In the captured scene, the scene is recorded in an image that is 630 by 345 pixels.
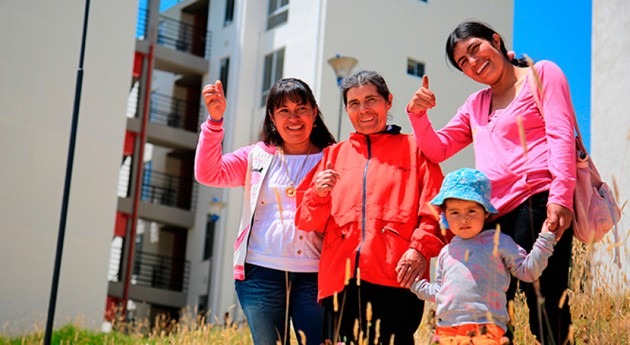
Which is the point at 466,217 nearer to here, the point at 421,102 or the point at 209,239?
the point at 421,102

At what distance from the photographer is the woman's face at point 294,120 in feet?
18.0

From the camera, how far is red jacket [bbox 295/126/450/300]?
4.77 metres

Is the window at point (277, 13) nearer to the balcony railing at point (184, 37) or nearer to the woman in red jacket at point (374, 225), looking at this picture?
the balcony railing at point (184, 37)

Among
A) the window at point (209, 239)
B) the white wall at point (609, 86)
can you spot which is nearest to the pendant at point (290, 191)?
the white wall at point (609, 86)

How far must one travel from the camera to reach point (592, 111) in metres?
12.4

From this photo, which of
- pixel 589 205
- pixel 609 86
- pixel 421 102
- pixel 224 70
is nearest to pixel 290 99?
pixel 421 102

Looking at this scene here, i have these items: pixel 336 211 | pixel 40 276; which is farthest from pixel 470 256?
pixel 40 276

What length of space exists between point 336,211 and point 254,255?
594 mm

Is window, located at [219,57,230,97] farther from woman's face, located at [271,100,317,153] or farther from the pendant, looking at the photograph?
the pendant

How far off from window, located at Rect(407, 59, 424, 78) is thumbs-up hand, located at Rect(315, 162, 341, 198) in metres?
24.4

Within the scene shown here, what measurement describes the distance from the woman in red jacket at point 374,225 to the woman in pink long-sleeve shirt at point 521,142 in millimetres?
209

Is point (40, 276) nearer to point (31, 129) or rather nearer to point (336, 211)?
point (31, 129)

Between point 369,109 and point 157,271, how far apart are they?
28210 mm

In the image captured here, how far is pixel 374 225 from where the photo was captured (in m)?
4.83
